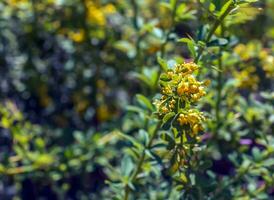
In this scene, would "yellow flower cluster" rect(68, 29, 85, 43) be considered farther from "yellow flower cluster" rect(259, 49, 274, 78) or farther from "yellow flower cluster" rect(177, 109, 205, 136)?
"yellow flower cluster" rect(177, 109, 205, 136)

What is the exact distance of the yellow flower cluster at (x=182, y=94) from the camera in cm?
133

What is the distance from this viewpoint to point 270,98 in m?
2.01

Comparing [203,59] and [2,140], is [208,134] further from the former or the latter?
[2,140]

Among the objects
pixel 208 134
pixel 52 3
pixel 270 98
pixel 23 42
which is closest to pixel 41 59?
pixel 23 42

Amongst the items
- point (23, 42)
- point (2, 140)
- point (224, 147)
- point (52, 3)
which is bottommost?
point (2, 140)

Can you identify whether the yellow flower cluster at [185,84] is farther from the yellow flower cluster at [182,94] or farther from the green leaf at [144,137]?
the green leaf at [144,137]

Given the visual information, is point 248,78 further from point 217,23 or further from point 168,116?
point 168,116

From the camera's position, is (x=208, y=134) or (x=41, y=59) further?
(x=41, y=59)

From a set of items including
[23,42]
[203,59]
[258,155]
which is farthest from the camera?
[23,42]

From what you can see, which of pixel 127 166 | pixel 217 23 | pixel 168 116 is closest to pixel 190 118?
pixel 168 116

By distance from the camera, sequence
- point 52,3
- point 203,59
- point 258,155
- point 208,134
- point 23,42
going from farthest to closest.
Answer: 1. point 23,42
2. point 52,3
3. point 208,134
4. point 258,155
5. point 203,59

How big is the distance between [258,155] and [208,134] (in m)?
0.30

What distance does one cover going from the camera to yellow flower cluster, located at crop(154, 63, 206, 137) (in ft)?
4.35

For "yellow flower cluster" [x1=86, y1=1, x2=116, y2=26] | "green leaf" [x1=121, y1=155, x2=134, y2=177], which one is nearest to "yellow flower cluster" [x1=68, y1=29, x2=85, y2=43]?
"yellow flower cluster" [x1=86, y1=1, x2=116, y2=26]
